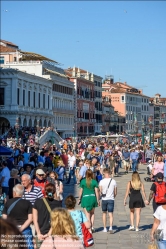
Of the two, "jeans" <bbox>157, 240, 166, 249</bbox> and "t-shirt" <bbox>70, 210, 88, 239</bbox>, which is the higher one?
"t-shirt" <bbox>70, 210, 88, 239</bbox>

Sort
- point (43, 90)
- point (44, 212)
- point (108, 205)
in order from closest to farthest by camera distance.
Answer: point (44, 212) < point (108, 205) < point (43, 90)

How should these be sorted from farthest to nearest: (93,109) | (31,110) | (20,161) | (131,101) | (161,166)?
(131,101) → (93,109) → (31,110) → (20,161) → (161,166)

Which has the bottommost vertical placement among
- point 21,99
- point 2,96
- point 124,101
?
point 21,99

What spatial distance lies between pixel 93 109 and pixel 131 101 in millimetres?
29767

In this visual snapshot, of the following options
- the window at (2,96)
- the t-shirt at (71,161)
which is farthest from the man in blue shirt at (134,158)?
the window at (2,96)

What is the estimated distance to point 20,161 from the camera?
2056 cm

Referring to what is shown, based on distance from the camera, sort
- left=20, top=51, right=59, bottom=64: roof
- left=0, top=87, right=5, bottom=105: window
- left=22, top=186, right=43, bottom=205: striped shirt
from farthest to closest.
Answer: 1. left=20, top=51, right=59, bottom=64: roof
2. left=0, top=87, right=5, bottom=105: window
3. left=22, top=186, right=43, bottom=205: striped shirt

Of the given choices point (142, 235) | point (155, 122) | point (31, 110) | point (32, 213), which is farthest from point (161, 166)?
point (155, 122)

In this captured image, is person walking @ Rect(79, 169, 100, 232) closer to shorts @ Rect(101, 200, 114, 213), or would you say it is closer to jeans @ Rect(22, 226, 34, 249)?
shorts @ Rect(101, 200, 114, 213)

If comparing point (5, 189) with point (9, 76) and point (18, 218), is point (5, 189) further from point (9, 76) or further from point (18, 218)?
point (9, 76)

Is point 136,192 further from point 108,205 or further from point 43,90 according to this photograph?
point 43,90

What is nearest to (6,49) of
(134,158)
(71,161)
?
(134,158)

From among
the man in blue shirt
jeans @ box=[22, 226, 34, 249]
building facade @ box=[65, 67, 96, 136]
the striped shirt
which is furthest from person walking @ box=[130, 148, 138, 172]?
building facade @ box=[65, 67, 96, 136]

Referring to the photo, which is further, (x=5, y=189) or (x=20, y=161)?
(x=20, y=161)
